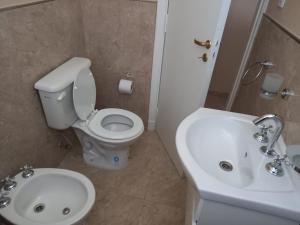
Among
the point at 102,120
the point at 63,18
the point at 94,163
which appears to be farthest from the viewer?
the point at 94,163

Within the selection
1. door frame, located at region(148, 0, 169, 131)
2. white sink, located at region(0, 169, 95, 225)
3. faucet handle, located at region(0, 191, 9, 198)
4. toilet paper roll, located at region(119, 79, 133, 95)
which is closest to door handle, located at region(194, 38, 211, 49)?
door frame, located at region(148, 0, 169, 131)

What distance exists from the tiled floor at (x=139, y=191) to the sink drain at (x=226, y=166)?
709 mm

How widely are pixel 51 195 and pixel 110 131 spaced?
53 cm

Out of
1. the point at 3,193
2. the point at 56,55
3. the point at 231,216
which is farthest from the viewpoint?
the point at 56,55

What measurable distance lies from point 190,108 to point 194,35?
0.48 metres

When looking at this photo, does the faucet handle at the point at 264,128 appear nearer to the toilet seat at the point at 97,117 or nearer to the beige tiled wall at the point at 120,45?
the toilet seat at the point at 97,117

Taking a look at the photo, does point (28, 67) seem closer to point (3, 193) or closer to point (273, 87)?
point (3, 193)

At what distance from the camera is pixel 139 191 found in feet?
5.16

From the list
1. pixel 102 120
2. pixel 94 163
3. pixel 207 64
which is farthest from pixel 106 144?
pixel 207 64

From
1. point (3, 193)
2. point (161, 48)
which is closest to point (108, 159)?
→ point (3, 193)

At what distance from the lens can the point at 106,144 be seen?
4.83 feet

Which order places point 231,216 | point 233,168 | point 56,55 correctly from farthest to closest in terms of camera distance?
point 56,55
point 233,168
point 231,216

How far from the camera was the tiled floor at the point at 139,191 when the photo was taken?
1409 mm

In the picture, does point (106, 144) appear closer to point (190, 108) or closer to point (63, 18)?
point (190, 108)
